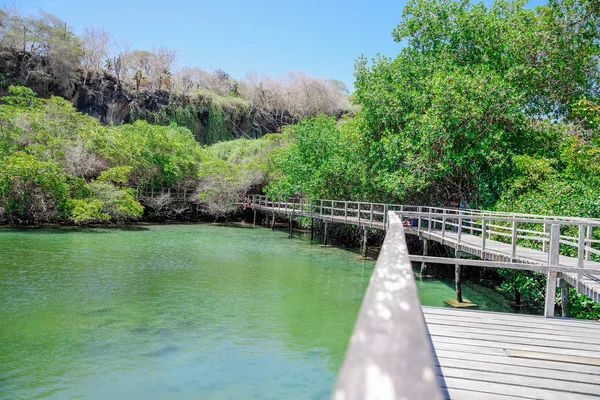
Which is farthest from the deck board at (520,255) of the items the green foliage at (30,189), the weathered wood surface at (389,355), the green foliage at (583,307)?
the green foliage at (30,189)

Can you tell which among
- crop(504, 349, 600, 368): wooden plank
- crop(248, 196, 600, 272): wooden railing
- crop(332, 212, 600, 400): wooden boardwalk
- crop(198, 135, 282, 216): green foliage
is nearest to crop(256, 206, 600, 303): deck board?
crop(248, 196, 600, 272): wooden railing

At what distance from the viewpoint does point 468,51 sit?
65.1 ft

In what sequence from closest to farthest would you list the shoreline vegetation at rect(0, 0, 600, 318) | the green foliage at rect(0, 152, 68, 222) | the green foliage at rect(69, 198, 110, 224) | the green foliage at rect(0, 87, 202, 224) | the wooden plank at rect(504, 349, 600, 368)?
the wooden plank at rect(504, 349, 600, 368), the shoreline vegetation at rect(0, 0, 600, 318), the green foliage at rect(0, 152, 68, 222), the green foliage at rect(0, 87, 202, 224), the green foliage at rect(69, 198, 110, 224)

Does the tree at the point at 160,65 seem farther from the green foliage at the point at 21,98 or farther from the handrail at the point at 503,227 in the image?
the handrail at the point at 503,227

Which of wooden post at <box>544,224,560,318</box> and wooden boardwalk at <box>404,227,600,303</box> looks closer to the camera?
wooden post at <box>544,224,560,318</box>

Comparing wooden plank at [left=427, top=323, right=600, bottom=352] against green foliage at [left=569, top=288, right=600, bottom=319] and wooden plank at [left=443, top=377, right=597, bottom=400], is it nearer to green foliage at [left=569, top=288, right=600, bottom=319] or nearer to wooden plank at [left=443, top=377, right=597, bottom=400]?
wooden plank at [left=443, top=377, right=597, bottom=400]

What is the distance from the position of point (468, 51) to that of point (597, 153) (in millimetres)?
8798

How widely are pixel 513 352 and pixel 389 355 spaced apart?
13.4 feet

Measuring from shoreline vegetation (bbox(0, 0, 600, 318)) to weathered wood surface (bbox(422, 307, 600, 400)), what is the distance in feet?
15.3

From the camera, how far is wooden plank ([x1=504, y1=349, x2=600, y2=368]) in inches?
156

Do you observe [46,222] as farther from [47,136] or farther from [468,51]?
[468,51]

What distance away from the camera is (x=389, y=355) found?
733 mm

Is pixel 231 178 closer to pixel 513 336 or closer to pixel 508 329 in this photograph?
pixel 508 329

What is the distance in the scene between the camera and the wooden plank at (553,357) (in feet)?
13.0
